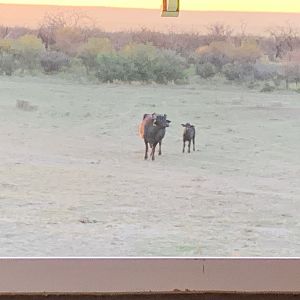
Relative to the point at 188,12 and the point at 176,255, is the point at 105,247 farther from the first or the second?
the point at 188,12

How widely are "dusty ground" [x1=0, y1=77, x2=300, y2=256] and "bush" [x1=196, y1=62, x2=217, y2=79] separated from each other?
3 centimetres

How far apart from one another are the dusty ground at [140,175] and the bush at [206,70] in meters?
0.03

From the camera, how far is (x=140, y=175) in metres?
1.20

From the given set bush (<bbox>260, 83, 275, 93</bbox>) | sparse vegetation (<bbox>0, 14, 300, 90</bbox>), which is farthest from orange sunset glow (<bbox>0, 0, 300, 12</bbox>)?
bush (<bbox>260, 83, 275, 93</bbox>)

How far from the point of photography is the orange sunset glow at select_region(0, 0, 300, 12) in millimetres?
1166

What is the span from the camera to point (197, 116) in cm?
120

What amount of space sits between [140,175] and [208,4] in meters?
0.37

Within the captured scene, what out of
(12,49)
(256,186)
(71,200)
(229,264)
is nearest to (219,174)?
(256,186)

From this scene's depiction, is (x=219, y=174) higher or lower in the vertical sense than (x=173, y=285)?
higher

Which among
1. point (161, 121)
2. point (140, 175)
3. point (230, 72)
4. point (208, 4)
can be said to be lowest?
point (140, 175)

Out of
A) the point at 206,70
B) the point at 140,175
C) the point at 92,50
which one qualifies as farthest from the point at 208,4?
the point at 140,175

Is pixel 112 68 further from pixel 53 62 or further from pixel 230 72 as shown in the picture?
pixel 230 72

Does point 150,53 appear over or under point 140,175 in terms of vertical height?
over

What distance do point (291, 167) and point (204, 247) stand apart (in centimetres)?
24
